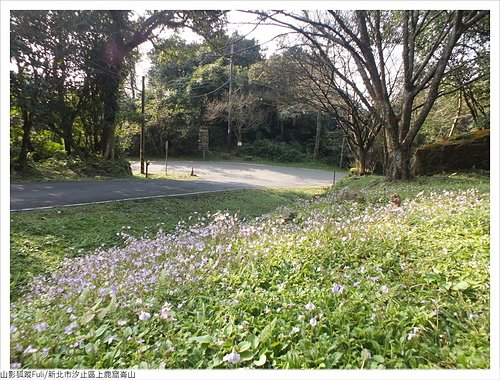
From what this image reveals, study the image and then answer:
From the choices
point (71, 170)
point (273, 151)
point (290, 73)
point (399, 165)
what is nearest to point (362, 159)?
point (290, 73)

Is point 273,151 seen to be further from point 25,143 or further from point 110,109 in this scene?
point 25,143

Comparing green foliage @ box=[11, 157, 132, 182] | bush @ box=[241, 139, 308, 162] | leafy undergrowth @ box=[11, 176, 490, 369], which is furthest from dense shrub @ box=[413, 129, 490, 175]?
bush @ box=[241, 139, 308, 162]

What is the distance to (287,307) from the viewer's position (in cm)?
162

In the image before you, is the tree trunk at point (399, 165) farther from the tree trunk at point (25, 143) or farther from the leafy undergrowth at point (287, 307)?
the tree trunk at point (25, 143)

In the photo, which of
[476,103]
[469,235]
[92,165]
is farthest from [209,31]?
[476,103]

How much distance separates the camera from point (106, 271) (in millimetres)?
2484

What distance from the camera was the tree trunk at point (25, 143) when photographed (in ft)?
29.6

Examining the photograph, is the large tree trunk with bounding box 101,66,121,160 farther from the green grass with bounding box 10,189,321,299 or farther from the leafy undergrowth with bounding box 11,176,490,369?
the leafy undergrowth with bounding box 11,176,490,369

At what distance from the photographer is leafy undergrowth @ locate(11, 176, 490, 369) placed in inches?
53.2

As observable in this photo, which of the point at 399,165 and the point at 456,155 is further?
the point at 456,155

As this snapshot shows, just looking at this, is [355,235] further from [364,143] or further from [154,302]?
[364,143]

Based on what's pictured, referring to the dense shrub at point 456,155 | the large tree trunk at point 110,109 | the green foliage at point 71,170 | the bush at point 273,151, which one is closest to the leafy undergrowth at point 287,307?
the dense shrub at point 456,155

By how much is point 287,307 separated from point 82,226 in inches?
168

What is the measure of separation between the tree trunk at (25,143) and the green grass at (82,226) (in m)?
4.92
